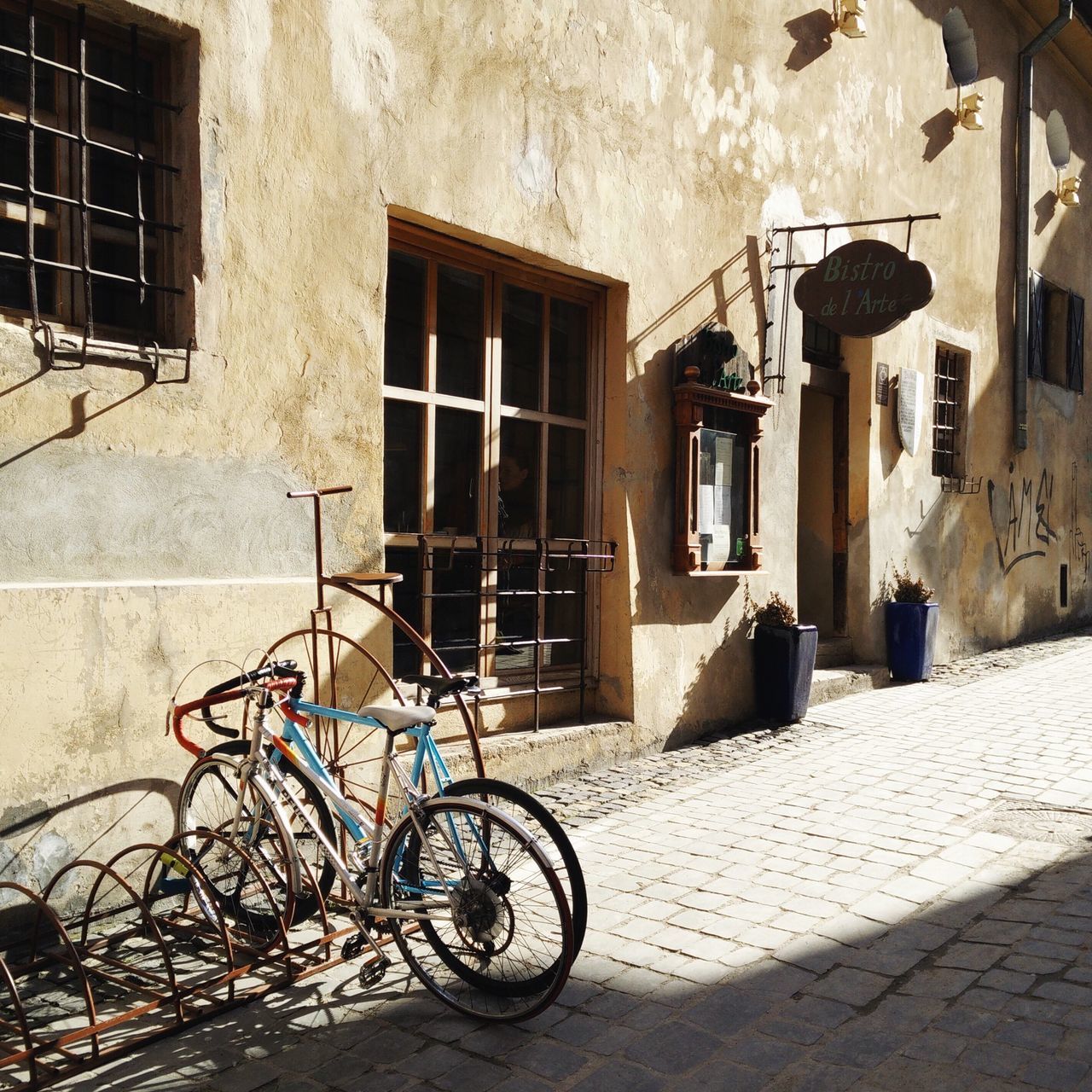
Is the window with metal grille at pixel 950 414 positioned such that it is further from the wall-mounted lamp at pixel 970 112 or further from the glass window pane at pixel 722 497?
the glass window pane at pixel 722 497

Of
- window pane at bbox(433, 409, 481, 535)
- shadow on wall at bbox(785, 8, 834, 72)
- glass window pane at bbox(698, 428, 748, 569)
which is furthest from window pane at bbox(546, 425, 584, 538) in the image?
shadow on wall at bbox(785, 8, 834, 72)

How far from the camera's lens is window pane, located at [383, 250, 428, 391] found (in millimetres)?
5762

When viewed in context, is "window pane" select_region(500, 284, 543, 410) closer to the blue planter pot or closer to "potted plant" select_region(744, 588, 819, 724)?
"potted plant" select_region(744, 588, 819, 724)

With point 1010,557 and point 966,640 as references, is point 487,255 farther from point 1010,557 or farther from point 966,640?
point 1010,557

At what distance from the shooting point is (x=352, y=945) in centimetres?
364

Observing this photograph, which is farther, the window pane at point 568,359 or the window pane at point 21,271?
the window pane at point 568,359

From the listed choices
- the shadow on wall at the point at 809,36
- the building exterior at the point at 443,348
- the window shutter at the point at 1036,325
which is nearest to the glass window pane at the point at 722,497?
the building exterior at the point at 443,348

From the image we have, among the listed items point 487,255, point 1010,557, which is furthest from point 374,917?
point 1010,557

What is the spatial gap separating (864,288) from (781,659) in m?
2.56

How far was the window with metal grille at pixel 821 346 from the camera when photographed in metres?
9.72

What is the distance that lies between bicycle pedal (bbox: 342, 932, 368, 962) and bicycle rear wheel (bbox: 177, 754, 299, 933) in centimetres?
21

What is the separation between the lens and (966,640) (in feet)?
38.9

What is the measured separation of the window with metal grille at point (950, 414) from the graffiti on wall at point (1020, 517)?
2.51ft

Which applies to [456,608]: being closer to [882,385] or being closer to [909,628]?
[909,628]
